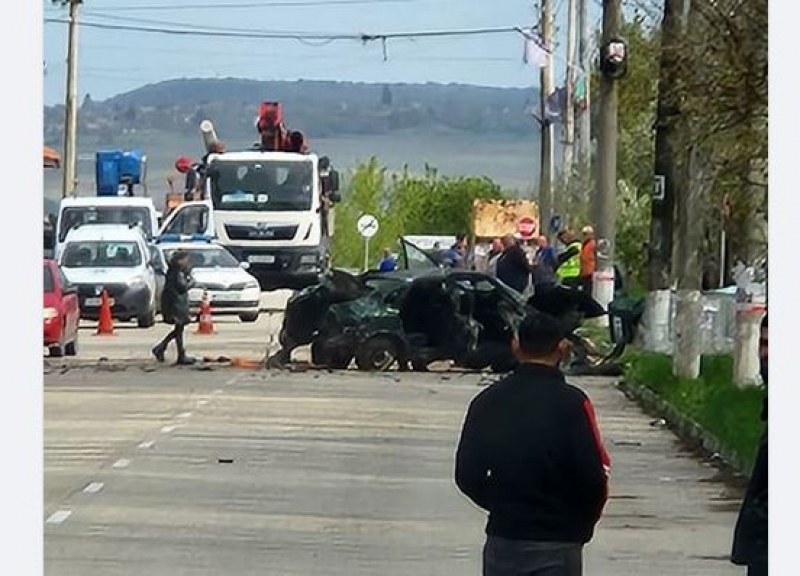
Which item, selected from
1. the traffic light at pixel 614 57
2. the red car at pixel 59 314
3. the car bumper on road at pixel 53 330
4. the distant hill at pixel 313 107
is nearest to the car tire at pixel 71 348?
the red car at pixel 59 314

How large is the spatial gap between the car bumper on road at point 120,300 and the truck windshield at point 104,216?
7498mm

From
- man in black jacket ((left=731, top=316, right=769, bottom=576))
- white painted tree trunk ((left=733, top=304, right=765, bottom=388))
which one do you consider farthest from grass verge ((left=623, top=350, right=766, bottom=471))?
man in black jacket ((left=731, top=316, right=769, bottom=576))

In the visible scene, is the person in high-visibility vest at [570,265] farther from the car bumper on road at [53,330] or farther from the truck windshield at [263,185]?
the truck windshield at [263,185]

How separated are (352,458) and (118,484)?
8.28ft

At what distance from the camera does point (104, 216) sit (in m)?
46.3

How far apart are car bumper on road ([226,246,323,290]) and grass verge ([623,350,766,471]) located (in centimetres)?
1999

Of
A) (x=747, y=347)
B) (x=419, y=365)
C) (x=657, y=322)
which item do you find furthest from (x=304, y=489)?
(x=657, y=322)

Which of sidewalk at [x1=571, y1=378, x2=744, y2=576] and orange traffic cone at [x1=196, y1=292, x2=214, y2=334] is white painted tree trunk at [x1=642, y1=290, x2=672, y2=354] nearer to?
sidewalk at [x1=571, y1=378, x2=744, y2=576]

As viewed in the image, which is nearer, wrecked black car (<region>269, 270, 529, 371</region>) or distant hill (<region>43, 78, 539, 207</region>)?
wrecked black car (<region>269, 270, 529, 371</region>)

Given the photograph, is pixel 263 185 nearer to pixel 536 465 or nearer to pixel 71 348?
pixel 71 348

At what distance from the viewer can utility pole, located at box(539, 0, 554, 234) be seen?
50469 mm

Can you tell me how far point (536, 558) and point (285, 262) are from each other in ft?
130
